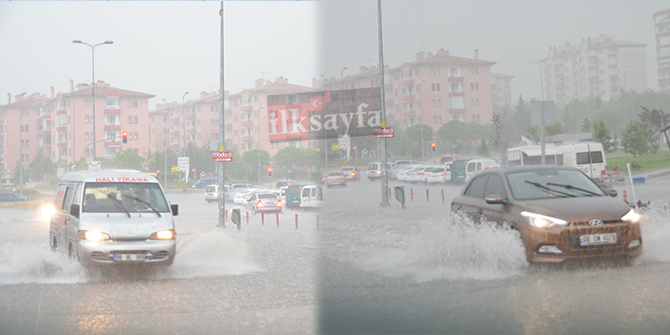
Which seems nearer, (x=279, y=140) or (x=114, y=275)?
(x=114, y=275)

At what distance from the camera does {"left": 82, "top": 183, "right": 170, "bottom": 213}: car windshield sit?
8.88 metres

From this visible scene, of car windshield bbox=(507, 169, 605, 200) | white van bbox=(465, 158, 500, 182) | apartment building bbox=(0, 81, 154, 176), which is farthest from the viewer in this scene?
apartment building bbox=(0, 81, 154, 176)

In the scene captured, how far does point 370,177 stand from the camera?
41719mm

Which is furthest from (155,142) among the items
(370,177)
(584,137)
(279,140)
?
(279,140)

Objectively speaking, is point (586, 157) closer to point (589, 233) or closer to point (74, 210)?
point (589, 233)

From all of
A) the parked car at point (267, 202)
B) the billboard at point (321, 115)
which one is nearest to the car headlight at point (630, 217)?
the billboard at point (321, 115)

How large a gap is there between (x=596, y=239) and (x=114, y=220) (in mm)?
6452

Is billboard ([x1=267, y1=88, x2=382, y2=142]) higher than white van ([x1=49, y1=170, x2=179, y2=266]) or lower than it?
higher

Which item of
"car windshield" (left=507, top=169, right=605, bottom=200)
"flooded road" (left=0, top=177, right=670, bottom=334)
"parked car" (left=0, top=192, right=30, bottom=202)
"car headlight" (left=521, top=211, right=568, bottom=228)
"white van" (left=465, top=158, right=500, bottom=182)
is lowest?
"flooded road" (left=0, top=177, right=670, bottom=334)

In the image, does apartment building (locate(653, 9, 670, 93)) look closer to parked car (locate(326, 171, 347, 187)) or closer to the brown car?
parked car (locate(326, 171, 347, 187))

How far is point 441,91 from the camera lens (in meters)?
78.9

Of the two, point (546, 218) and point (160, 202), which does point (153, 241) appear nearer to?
point (160, 202)

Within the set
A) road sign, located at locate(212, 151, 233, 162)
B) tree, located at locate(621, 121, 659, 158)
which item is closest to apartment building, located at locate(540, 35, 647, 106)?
tree, located at locate(621, 121, 659, 158)

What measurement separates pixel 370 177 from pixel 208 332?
121 ft
